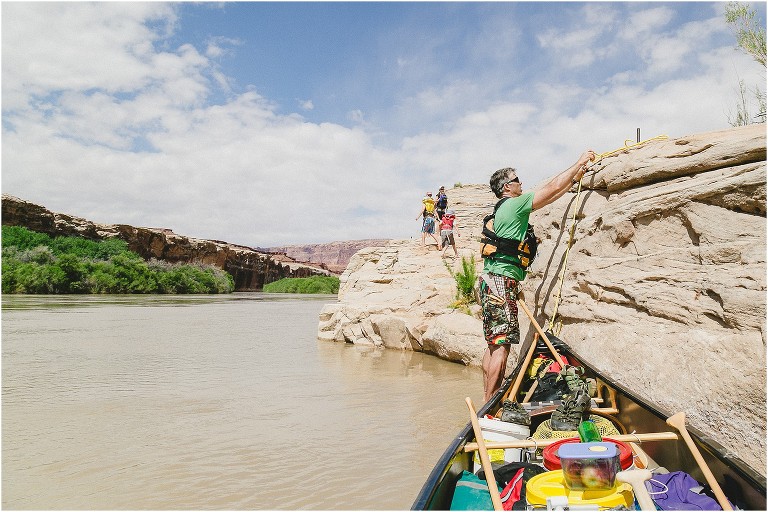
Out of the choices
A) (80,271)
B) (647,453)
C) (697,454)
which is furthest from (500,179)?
(80,271)

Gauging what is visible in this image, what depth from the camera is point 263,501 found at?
8.68 feet

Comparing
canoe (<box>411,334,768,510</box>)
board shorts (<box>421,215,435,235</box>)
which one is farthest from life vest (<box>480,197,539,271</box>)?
board shorts (<box>421,215,435,235</box>)

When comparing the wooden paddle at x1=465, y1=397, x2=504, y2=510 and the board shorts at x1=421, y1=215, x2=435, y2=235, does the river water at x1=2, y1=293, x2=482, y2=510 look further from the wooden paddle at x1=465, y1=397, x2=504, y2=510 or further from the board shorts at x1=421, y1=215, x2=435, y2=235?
the board shorts at x1=421, y1=215, x2=435, y2=235

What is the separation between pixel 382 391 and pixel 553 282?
7.06ft

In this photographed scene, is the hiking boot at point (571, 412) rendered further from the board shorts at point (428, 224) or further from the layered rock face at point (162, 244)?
the layered rock face at point (162, 244)

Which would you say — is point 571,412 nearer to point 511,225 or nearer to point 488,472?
point 488,472

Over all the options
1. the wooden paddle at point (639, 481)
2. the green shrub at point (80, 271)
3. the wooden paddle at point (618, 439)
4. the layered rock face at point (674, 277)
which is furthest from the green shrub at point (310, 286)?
the wooden paddle at point (639, 481)

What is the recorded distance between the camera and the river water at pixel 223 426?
2.76m

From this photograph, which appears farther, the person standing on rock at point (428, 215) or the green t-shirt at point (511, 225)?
the person standing on rock at point (428, 215)

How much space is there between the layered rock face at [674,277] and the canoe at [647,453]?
267mm

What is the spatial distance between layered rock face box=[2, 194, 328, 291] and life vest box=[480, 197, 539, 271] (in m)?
51.0

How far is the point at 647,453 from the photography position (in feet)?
8.13

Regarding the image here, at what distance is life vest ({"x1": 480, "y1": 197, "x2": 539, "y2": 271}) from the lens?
382cm

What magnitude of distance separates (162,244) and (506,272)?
195ft
